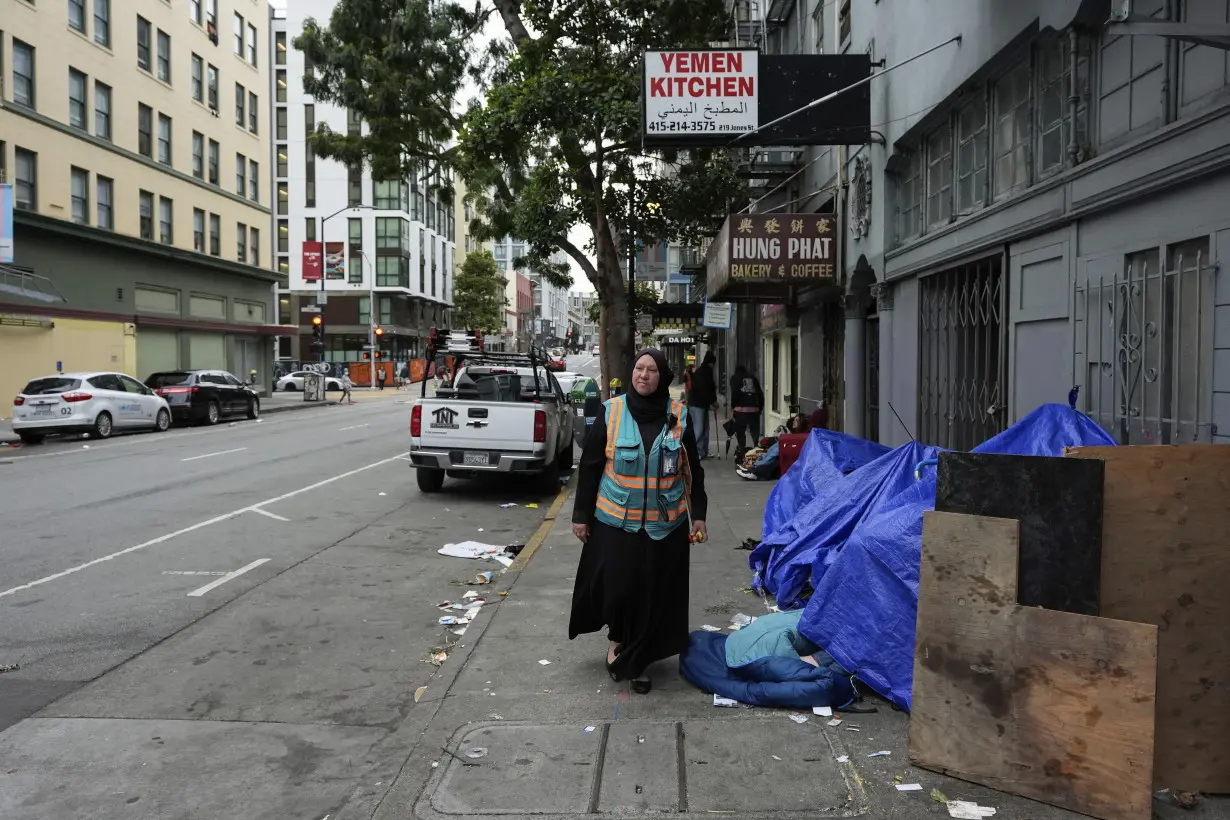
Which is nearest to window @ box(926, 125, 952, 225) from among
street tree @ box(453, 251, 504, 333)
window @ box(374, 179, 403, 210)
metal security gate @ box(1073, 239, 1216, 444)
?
metal security gate @ box(1073, 239, 1216, 444)

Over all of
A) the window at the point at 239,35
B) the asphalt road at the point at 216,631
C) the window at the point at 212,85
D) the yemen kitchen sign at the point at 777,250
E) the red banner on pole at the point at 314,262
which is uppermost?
the window at the point at 239,35

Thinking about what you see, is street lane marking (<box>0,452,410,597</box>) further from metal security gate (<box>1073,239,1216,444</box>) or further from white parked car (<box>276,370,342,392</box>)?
white parked car (<box>276,370,342,392</box>)

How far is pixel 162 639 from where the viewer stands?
639cm

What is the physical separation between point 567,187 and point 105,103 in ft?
73.1

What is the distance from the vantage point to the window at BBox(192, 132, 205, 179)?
3931 centimetres

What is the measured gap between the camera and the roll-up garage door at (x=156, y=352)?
3478 cm

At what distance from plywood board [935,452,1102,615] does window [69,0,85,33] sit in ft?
114

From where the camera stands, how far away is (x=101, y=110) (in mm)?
32531

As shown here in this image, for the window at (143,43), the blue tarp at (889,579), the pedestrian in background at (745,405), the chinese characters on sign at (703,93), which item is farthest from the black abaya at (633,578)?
the window at (143,43)

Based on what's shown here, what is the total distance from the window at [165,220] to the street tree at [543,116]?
54.5 feet

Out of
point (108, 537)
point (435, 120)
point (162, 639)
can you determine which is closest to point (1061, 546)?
point (162, 639)

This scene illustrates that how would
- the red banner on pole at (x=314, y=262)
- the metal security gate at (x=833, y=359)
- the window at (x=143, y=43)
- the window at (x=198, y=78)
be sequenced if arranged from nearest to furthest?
the metal security gate at (x=833, y=359) → the window at (x=143, y=43) → the window at (x=198, y=78) → the red banner on pole at (x=314, y=262)

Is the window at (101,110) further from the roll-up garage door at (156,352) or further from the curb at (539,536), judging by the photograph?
the curb at (539,536)

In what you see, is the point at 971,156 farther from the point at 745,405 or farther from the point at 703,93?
the point at 745,405
